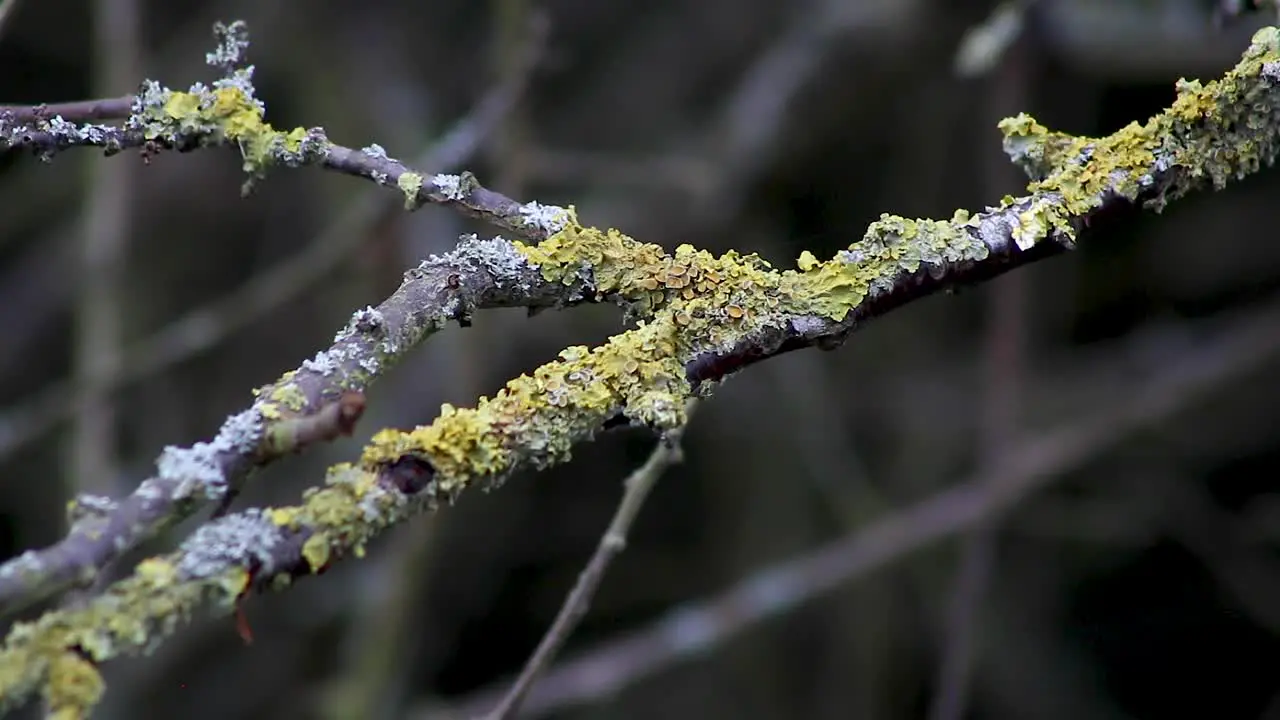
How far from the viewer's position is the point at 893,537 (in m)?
2.59

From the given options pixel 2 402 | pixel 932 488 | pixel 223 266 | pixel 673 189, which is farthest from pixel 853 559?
pixel 2 402

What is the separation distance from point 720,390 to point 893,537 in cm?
54

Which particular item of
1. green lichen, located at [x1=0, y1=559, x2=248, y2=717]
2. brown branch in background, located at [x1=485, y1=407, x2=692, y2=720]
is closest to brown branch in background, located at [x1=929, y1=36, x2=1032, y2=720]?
brown branch in background, located at [x1=485, y1=407, x2=692, y2=720]

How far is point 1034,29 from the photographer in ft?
7.88

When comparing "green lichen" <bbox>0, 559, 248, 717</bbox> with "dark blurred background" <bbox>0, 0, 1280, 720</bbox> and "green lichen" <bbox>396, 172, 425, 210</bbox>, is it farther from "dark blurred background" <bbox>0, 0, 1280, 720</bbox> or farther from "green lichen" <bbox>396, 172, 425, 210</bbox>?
"dark blurred background" <bbox>0, 0, 1280, 720</bbox>

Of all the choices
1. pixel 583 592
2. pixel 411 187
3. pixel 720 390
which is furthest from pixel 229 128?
pixel 720 390

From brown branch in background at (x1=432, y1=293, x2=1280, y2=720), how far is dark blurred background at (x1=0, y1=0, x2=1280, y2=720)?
0.04 ft

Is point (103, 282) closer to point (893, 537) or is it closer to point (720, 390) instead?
point (720, 390)

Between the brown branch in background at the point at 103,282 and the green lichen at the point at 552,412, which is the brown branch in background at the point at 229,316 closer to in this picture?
the brown branch in background at the point at 103,282

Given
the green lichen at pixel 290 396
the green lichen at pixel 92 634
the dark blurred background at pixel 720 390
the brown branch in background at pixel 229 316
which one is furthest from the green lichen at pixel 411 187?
the dark blurred background at pixel 720 390

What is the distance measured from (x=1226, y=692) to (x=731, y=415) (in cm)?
127

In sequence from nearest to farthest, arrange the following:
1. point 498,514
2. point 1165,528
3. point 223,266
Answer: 1. point 1165,528
2. point 498,514
3. point 223,266

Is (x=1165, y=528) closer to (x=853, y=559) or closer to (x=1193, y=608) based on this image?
(x=1193, y=608)

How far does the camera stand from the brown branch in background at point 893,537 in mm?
2545
